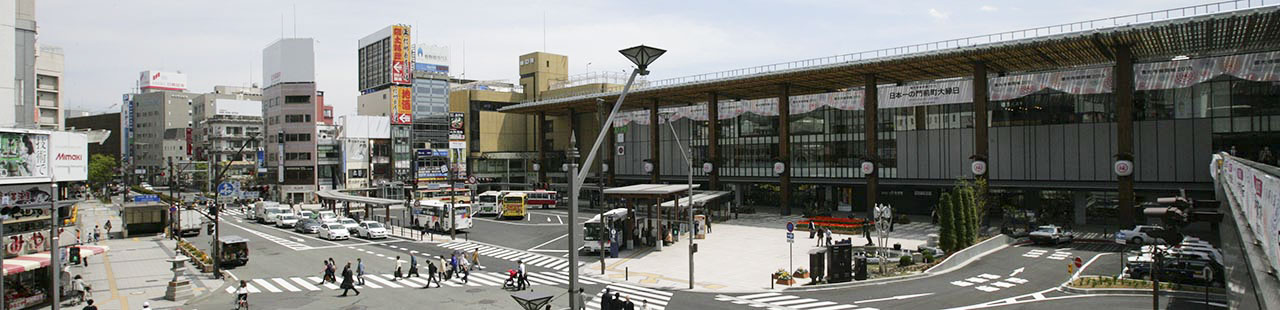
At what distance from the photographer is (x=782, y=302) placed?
27281mm

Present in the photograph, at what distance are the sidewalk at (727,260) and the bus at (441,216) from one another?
17.5 meters

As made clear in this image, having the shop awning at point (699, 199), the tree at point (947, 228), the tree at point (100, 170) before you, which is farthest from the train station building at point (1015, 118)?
the tree at point (100, 170)

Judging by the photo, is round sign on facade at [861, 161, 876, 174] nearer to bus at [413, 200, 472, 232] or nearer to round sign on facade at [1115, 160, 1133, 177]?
round sign on facade at [1115, 160, 1133, 177]

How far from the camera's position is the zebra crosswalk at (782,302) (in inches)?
1022

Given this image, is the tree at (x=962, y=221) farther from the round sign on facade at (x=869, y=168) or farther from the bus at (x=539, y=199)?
the bus at (x=539, y=199)

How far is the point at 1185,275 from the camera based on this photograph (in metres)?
26.7

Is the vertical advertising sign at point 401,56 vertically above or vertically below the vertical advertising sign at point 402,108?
above

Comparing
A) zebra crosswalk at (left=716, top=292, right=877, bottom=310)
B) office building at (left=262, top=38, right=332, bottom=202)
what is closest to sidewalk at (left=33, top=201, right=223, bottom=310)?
zebra crosswalk at (left=716, top=292, right=877, bottom=310)

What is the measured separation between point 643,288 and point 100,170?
119m

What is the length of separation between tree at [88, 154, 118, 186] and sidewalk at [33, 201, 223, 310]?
75439 millimetres

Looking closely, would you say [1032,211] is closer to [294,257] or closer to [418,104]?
[294,257]

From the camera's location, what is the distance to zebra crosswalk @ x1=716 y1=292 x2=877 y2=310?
26.0m

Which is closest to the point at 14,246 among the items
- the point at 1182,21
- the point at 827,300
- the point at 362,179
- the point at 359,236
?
the point at 359,236

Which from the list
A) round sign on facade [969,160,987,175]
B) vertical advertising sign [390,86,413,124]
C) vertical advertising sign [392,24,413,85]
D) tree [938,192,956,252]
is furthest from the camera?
vertical advertising sign [392,24,413,85]
